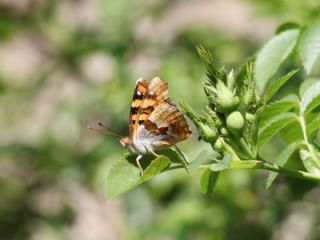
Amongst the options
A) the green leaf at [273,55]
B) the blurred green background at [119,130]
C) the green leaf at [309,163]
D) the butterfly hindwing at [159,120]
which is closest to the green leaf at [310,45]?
the green leaf at [273,55]

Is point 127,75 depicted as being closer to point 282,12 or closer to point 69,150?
point 69,150

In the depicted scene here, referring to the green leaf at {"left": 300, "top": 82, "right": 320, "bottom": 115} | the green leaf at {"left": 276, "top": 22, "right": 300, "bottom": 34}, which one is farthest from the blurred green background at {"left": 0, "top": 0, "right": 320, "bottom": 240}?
the green leaf at {"left": 300, "top": 82, "right": 320, "bottom": 115}

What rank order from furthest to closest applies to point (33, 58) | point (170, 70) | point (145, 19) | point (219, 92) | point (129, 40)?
point (33, 58) → point (145, 19) → point (129, 40) → point (170, 70) → point (219, 92)

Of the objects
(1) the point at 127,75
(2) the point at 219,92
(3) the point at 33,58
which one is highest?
(2) the point at 219,92

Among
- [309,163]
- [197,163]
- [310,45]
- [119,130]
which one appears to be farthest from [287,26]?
[119,130]

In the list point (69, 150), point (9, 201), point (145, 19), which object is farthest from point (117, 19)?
point (9, 201)

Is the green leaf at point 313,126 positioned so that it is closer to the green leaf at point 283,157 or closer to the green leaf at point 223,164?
the green leaf at point 283,157
